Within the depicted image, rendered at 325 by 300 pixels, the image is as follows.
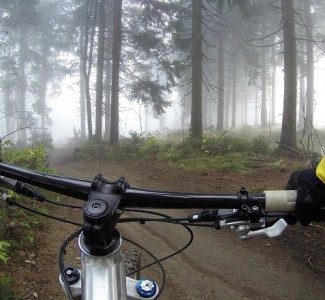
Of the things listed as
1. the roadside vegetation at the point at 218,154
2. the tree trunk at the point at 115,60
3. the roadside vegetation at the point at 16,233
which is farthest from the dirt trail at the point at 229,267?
the tree trunk at the point at 115,60

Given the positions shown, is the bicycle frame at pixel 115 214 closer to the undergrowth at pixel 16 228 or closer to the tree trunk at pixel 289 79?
the undergrowth at pixel 16 228

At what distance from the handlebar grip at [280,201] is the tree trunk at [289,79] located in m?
11.9

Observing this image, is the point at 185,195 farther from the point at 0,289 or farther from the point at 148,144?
the point at 148,144

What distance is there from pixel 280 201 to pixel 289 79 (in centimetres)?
1262

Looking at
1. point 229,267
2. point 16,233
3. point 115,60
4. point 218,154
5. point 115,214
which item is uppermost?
point 115,60

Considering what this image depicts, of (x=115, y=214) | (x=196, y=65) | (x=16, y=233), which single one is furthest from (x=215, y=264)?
(x=196, y=65)

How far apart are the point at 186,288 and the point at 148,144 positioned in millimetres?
10325

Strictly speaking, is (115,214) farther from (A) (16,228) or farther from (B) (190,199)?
(A) (16,228)

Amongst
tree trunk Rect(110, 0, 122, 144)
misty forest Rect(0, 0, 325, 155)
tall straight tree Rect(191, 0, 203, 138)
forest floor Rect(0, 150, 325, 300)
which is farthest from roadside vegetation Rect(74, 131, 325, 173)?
tree trunk Rect(110, 0, 122, 144)

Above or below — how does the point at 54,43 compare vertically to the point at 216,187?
above

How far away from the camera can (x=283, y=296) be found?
4340 millimetres

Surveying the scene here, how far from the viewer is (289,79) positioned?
12.8m

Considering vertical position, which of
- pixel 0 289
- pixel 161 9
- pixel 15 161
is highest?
pixel 161 9

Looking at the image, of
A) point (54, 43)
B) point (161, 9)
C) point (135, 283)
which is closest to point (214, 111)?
point (54, 43)
